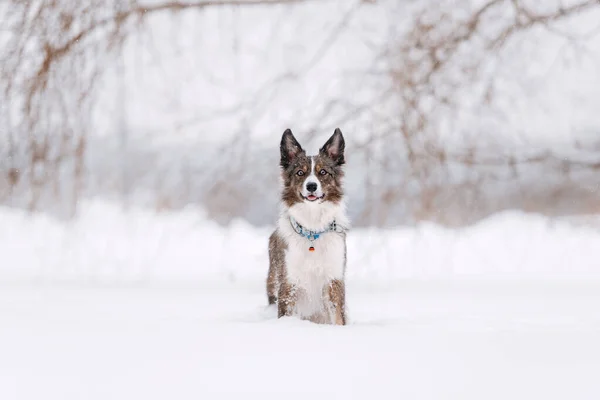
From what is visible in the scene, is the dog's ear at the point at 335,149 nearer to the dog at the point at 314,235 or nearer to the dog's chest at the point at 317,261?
the dog at the point at 314,235

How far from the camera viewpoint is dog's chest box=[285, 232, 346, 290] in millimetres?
3684

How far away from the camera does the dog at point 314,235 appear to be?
12.1 feet

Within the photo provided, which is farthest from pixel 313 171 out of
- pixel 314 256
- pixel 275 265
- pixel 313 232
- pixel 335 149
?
pixel 275 265

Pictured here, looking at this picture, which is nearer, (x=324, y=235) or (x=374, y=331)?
(x=374, y=331)

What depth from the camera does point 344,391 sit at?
2262 mm

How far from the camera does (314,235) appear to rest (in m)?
3.72

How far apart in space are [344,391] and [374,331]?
3.22ft

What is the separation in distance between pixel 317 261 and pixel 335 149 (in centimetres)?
65

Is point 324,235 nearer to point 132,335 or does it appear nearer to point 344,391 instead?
point 132,335

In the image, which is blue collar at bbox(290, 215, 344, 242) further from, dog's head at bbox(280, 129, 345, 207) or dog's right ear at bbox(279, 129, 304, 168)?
dog's right ear at bbox(279, 129, 304, 168)

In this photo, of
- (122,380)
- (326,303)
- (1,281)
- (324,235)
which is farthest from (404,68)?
(1,281)

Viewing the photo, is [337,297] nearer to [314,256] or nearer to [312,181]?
[314,256]

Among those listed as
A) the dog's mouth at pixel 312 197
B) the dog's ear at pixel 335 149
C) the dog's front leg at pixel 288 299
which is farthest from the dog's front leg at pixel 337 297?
the dog's ear at pixel 335 149

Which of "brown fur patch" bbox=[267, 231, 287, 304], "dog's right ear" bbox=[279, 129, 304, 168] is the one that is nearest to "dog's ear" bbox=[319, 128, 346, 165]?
"dog's right ear" bbox=[279, 129, 304, 168]
